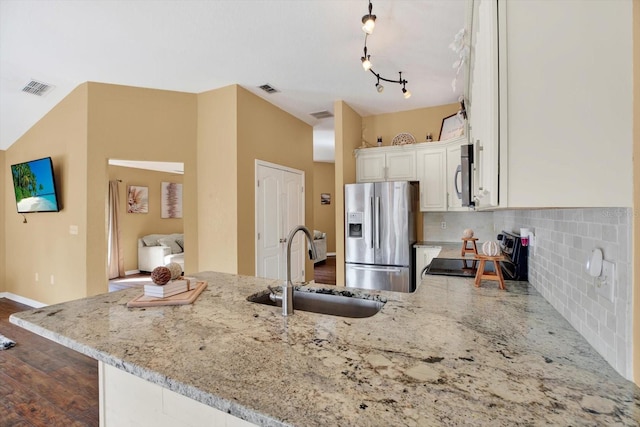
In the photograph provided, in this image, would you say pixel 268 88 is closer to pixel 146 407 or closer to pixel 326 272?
pixel 146 407

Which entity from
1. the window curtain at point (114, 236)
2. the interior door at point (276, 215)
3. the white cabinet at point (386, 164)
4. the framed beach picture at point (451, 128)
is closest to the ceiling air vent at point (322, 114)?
the white cabinet at point (386, 164)

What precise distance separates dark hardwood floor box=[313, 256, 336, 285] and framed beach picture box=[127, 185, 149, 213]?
4.13 m

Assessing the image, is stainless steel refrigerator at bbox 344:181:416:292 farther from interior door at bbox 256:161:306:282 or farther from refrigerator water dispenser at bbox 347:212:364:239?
interior door at bbox 256:161:306:282

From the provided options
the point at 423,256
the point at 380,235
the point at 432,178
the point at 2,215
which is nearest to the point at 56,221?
the point at 2,215

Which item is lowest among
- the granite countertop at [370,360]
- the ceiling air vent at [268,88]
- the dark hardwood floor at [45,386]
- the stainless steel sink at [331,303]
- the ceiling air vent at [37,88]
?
the dark hardwood floor at [45,386]

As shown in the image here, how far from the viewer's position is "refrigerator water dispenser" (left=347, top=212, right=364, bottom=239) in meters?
3.89

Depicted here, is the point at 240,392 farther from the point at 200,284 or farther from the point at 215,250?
the point at 215,250

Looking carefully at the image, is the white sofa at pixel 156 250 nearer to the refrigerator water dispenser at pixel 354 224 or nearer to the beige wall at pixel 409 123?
the refrigerator water dispenser at pixel 354 224

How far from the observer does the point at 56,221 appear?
399 cm

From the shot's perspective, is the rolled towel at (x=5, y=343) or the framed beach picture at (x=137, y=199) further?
the framed beach picture at (x=137, y=199)

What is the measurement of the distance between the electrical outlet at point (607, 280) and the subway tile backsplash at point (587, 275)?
13 mm

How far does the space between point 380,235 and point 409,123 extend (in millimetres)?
1842

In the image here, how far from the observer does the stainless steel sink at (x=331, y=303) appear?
58.4 inches

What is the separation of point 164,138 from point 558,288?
4.05m
